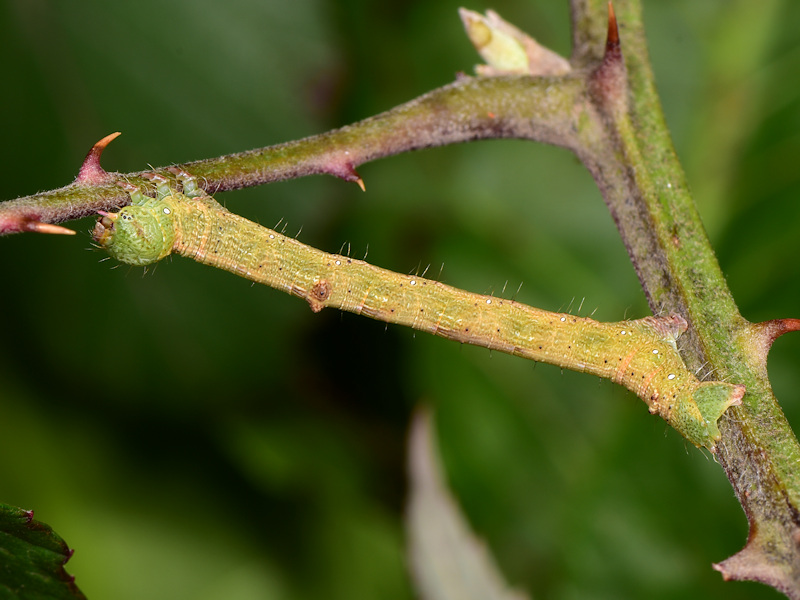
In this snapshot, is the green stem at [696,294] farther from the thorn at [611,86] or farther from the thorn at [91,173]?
the thorn at [91,173]

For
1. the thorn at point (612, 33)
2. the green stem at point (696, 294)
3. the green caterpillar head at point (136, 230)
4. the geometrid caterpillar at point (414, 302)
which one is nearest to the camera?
the green stem at point (696, 294)

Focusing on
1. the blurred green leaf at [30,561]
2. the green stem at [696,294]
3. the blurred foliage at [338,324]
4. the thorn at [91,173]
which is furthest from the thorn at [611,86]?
the blurred green leaf at [30,561]

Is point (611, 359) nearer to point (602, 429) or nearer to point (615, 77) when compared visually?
point (615, 77)

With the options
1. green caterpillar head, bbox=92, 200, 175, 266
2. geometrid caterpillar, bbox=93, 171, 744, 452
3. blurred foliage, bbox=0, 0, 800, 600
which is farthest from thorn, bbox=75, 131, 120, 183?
blurred foliage, bbox=0, 0, 800, 600

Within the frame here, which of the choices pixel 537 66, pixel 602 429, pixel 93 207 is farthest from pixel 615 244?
pixel 93 207

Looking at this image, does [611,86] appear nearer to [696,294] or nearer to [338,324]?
[696,294]

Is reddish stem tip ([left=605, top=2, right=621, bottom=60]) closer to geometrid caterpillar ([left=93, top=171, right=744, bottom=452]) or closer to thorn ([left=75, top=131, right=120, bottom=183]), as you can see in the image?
geometrid caterpillar ([left=93, top=171, right=744, bottom=452])
